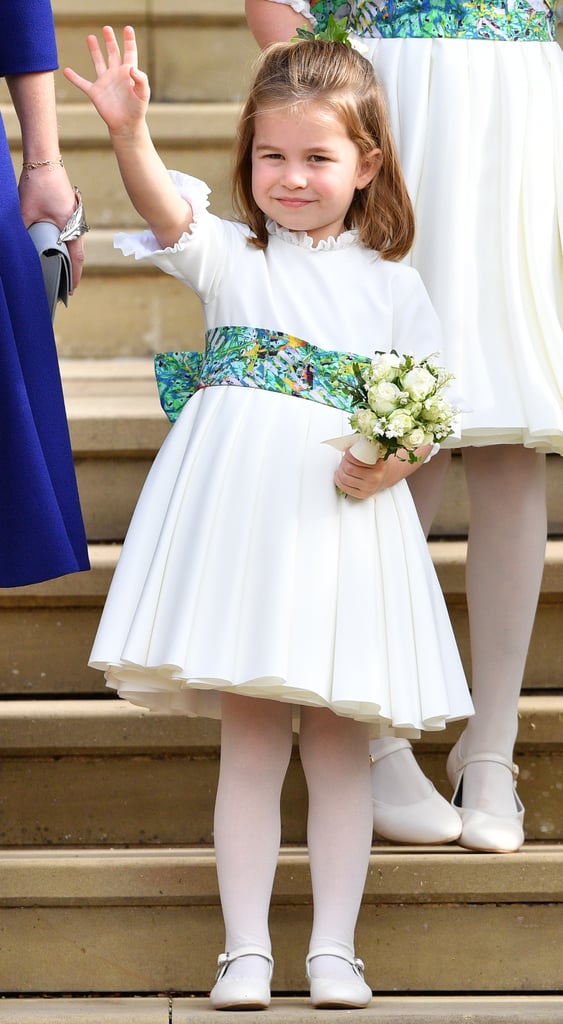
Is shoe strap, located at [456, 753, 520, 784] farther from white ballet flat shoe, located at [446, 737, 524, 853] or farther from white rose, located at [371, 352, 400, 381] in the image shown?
white rose, located at [371, 352, 400, 381]

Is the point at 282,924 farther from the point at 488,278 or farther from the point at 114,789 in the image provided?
the point at 488,278

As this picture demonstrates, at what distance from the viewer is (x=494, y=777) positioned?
2.16 meters

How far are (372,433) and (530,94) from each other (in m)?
0.68

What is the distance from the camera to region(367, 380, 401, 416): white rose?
5.76ft

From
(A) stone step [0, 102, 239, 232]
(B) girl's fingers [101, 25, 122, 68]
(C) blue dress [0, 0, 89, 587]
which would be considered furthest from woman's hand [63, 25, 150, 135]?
(A) stone step [0, 102, 239, 232]

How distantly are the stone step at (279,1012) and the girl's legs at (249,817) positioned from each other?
74mm

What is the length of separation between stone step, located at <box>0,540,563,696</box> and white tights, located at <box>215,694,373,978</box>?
2.06 feet

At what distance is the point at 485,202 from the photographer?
6.93 feet

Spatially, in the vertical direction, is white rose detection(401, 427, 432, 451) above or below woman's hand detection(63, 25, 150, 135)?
below

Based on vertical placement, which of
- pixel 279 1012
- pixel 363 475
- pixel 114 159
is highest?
pixel 114 159

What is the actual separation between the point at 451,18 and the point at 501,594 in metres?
0.87

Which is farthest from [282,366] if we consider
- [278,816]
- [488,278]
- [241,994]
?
[241,994]

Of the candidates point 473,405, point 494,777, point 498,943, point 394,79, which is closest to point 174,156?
point 394,79

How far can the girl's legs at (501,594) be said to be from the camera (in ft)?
7.13
